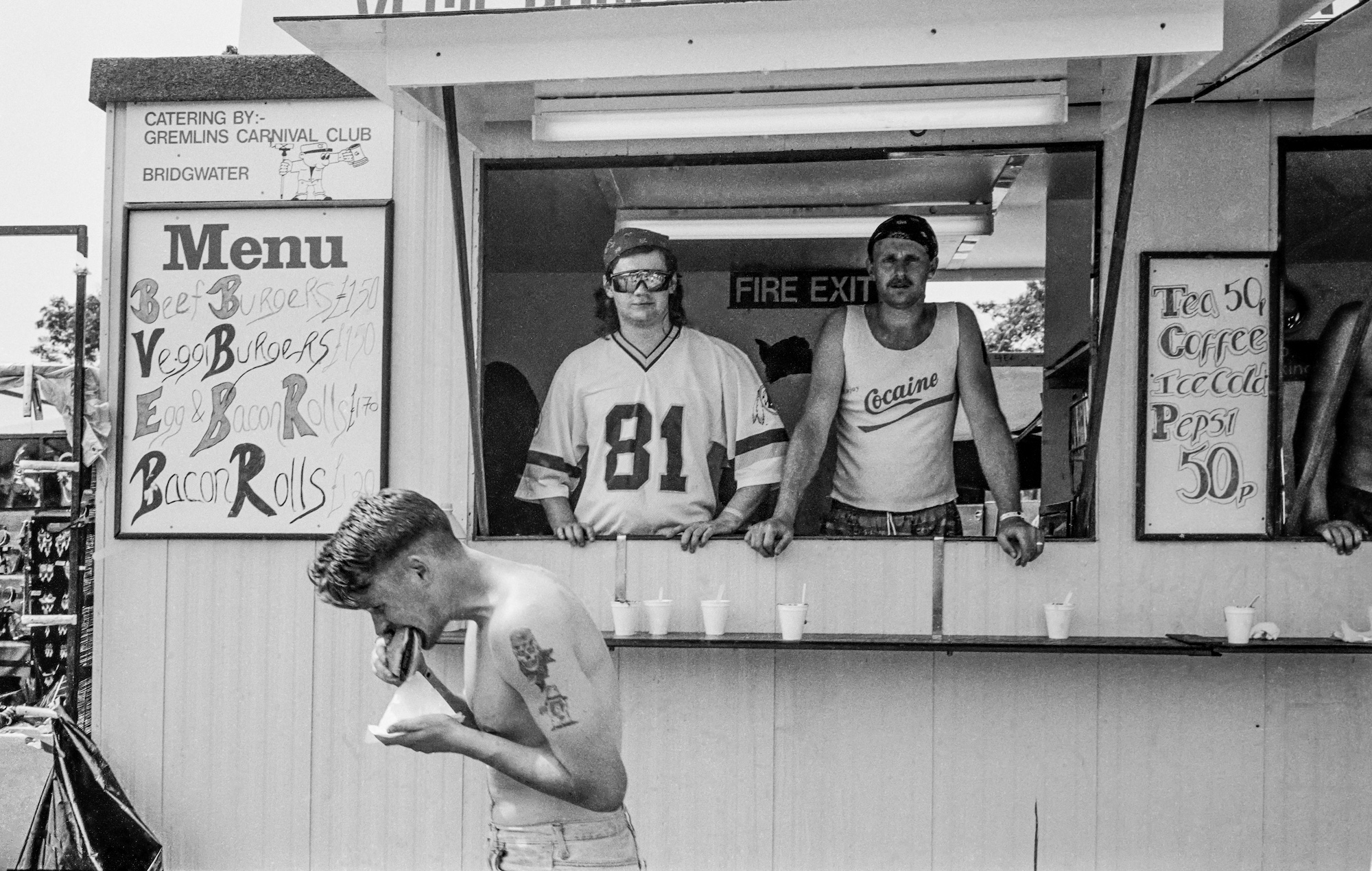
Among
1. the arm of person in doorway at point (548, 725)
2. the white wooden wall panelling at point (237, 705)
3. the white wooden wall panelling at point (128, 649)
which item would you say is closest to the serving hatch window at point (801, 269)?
the white wooden wall panelling at point (237, 705)

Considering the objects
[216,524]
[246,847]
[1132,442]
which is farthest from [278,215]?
[1132,442]

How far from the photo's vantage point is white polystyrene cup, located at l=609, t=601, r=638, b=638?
4.30 metres

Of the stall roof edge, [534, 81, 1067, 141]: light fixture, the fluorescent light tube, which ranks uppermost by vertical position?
the stall roof edge

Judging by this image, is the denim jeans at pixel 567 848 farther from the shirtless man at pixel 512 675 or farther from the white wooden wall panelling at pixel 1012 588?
the white wooden wall panelling at pixel 1012 588

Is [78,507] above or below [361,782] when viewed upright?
above

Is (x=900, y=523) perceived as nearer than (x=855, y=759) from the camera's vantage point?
No

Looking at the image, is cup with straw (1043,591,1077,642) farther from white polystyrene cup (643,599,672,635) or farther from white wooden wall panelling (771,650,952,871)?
white polystyrene cup (643,599,672,635)

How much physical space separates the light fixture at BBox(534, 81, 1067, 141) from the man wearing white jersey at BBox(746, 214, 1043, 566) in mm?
621

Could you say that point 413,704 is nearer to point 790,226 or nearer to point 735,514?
point 735,514

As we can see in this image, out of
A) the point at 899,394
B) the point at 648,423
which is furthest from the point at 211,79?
the point at 899,394

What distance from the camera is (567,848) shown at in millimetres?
2711

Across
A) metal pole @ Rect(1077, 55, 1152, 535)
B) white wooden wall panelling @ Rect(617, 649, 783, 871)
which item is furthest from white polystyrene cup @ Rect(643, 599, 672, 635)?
metal pole @ Rect(1077, 55, 1152, 535)

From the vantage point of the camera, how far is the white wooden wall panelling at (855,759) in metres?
4.46

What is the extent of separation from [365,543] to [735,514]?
209cm
